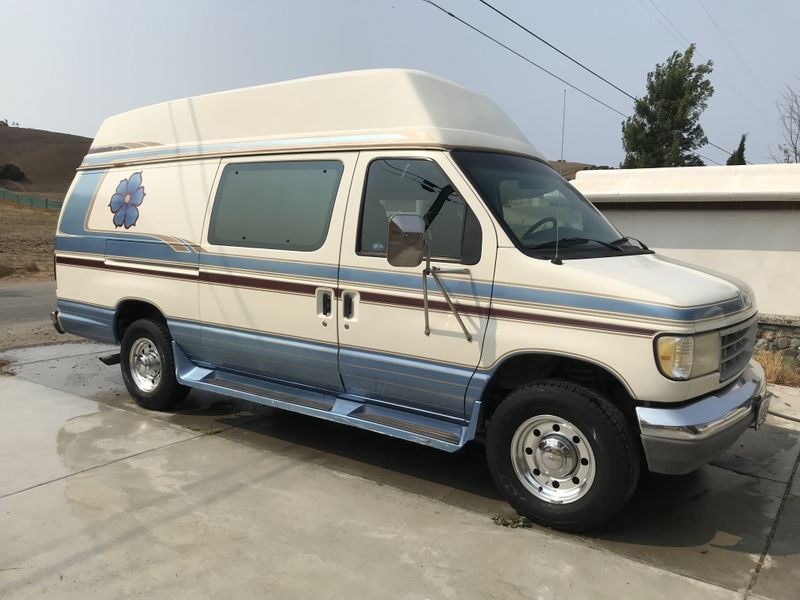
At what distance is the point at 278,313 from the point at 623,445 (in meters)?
2.63

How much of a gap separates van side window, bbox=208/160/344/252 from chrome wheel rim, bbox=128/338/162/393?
140 centimetres

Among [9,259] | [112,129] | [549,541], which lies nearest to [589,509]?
[549,541]

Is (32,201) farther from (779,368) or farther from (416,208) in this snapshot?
(416,208)

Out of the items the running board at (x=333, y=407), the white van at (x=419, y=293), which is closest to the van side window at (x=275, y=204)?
the white van at (x=419, y=293)

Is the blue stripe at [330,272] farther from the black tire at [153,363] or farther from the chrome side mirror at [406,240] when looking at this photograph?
the black tire at [153,363]

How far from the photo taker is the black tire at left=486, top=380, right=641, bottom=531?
359 cm

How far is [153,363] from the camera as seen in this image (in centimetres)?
602

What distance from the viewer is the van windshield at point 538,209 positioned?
13.2ft

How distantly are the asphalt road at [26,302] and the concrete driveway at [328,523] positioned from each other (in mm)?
5926

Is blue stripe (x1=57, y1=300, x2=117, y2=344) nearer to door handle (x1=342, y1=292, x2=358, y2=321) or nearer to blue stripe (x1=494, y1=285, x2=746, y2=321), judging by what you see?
door handle (x1=342, y1=292, x2=358, y2=321)

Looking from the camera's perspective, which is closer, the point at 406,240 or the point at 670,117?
the point at 406,240

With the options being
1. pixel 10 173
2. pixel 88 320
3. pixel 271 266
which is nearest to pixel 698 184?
pixel 271 266

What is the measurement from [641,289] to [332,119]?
2561 millimetres

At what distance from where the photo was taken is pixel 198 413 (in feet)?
19.9
